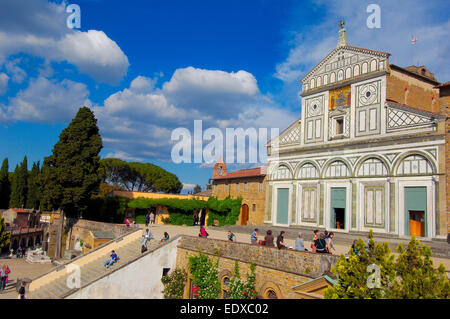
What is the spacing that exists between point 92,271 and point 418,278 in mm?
16212

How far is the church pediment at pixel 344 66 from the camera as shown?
26.3 metres

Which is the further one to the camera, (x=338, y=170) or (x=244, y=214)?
(x=244, y=214)

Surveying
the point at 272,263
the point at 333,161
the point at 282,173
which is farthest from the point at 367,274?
the point at 282,173

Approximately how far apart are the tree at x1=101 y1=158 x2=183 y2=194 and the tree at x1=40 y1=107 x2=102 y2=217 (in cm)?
3049

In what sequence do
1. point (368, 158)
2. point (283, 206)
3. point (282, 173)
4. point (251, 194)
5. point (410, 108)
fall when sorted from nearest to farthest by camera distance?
point (410, 108) < point (368, 158) < point (283, 206) < point (282, 173) < point (251, 194)

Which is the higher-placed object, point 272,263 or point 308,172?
point 308,172

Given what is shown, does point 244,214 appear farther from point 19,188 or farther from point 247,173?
point 19,188

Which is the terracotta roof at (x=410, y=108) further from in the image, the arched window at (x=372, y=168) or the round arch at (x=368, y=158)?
the arched window at (x=372, y=168)

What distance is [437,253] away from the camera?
57.7 ft

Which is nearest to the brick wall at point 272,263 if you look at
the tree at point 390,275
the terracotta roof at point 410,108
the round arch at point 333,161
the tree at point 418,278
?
the tree at point 390,275

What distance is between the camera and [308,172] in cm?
3002

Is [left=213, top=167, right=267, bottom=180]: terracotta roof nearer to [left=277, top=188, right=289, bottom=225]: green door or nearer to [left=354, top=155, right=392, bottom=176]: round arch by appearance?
[left=277, top=188, right=289, bottom=225]: green door
